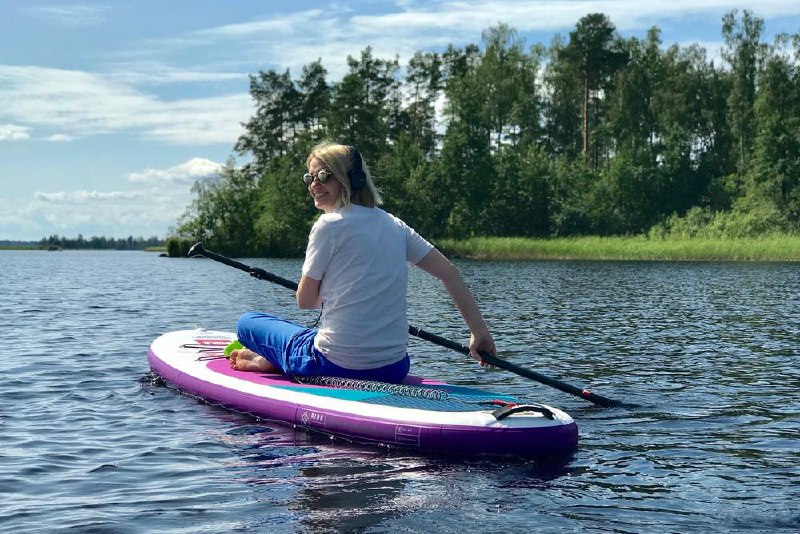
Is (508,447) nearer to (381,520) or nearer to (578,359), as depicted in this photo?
(381,520)

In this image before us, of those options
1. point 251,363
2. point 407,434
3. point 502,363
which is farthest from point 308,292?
point 251,363

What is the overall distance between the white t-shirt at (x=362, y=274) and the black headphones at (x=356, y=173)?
16cm

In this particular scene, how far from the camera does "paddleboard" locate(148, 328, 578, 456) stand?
6.41 metres

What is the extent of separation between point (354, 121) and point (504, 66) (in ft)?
51.3

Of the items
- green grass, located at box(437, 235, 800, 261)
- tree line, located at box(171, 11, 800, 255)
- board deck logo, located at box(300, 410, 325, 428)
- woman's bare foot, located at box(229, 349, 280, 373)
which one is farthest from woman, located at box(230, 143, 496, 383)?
tree line, located at box(171, 11, 800, 255)

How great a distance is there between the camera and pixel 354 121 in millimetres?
67375

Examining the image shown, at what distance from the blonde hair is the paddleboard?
1435 millimetres

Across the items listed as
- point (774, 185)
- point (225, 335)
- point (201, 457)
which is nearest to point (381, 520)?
point (201, 457)

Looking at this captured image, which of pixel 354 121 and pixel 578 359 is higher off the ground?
pixel 354 121

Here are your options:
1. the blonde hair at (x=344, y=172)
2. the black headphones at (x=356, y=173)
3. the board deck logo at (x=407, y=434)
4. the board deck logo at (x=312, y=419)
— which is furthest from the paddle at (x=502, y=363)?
the black headphones at (x=356, y=173)

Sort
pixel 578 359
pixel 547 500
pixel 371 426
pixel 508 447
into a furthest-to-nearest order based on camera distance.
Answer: pixel 578 359 < pixel 371 426 < pixel 508 447 < pixel 547 500

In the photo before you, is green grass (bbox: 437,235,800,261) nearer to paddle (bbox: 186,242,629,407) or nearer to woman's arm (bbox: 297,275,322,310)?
paddle (bbox: 186,242,629,407)

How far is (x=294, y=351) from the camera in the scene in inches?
297

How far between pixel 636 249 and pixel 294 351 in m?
47.9
